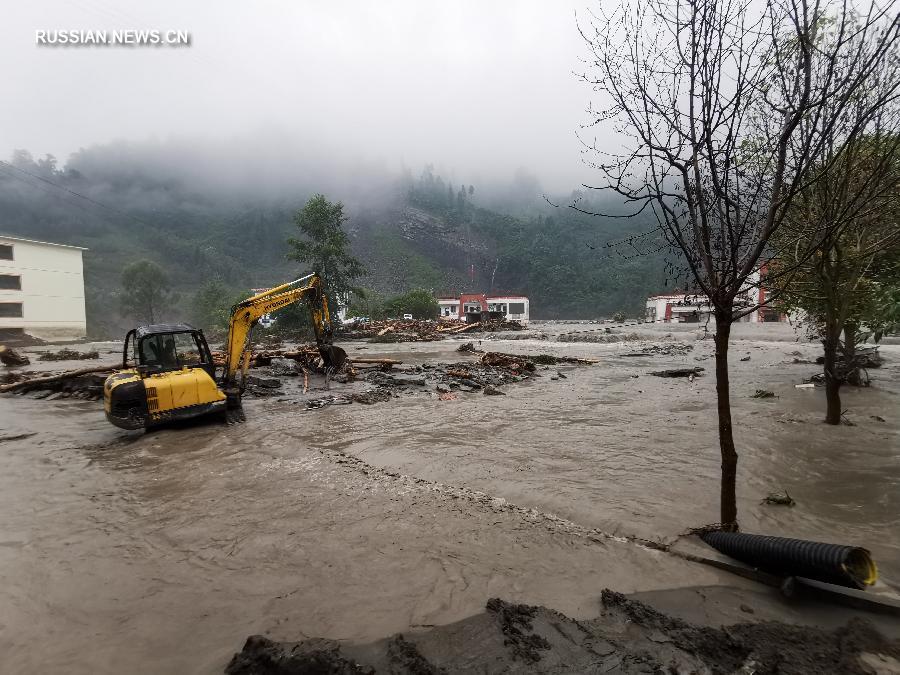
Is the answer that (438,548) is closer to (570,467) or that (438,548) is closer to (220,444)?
(570,467)

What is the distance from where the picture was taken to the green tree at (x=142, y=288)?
198ft

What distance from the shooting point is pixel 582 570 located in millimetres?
3600

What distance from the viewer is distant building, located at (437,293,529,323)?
7081 cm

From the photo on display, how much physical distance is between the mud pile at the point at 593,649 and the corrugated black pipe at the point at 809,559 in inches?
11.3

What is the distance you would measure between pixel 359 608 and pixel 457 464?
3492mm

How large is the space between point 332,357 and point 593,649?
42.9ft

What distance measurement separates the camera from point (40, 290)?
40.9 m

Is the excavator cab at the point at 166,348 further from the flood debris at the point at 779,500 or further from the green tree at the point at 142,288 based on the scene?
the green tree at the point at 142,288

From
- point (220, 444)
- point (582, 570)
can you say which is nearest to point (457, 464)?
point (582, 570)

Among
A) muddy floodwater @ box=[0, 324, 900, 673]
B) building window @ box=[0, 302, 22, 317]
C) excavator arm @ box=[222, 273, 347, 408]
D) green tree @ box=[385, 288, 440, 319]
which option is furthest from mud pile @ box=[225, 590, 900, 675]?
green tree @ box=[385, 288, 440, 319]

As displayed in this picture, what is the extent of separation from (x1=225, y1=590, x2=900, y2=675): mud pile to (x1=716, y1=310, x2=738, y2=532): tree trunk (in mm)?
1277

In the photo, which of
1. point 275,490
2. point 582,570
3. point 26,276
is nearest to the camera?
point 582,570

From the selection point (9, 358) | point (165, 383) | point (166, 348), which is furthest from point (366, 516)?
point (9, 358)

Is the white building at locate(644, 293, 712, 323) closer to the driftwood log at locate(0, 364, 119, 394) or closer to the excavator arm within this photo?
the excavator arm
